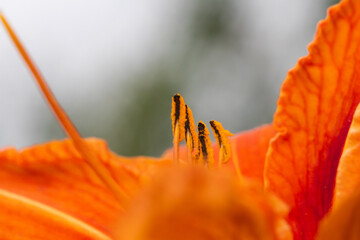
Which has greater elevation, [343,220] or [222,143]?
[222,143]

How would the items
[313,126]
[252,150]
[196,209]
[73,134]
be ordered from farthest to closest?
[252,150] < [313,126] < [73,134] < [196,209]

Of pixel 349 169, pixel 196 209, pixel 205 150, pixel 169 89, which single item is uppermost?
pixel 169 89

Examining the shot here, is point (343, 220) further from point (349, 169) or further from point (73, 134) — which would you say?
point (73, 134)

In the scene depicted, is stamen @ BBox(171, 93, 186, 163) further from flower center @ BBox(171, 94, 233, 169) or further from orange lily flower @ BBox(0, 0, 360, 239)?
orange lily flower @ BBox(0, 0, 360, 239)

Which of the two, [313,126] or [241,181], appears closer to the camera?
[241,181]

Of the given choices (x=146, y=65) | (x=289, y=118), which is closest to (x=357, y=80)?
(x=289, y=118)

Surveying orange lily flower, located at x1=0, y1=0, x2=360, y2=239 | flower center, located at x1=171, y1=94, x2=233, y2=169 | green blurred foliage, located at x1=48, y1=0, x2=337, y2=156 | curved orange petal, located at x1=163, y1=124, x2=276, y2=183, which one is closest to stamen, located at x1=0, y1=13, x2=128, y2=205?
orange lily flower, located at x1=0, y1=0, x2=360, y2=239

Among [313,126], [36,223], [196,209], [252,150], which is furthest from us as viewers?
[252,150]

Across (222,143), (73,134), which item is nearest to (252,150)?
(222,143)
